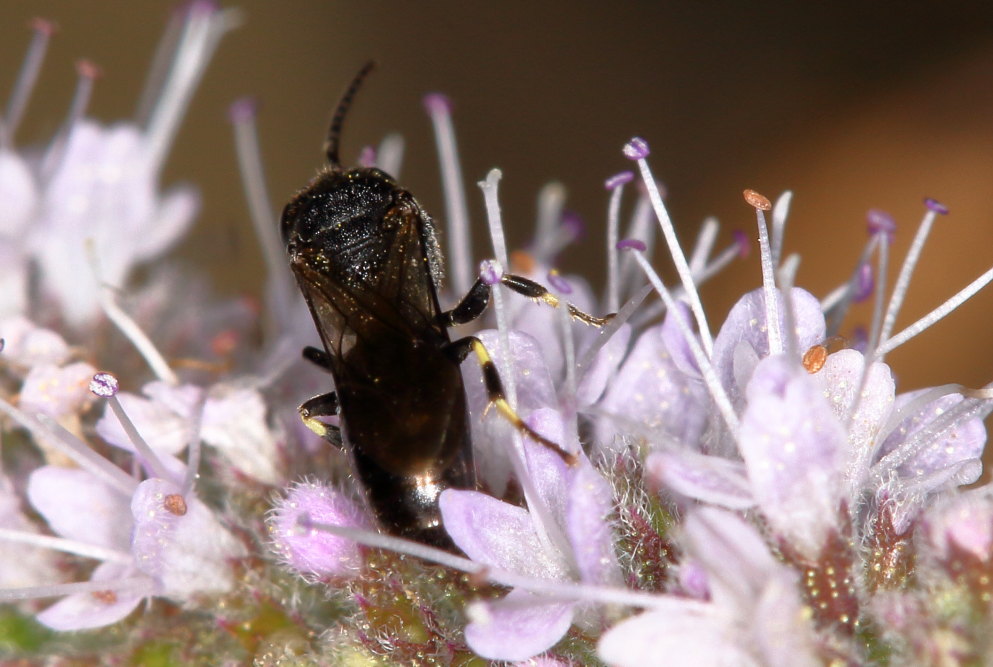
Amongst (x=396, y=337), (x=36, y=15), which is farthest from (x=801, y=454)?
(x=36, y=15)

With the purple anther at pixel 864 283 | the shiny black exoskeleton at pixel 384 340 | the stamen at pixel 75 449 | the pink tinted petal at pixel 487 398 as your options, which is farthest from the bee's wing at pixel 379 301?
the purple anther at pixel 864 283

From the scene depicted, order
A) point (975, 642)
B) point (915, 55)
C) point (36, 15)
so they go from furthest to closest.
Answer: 1. point (36, 15)
2. point (915, 55)
3. point (975, 642)

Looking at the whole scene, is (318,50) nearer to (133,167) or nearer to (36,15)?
(36,15)

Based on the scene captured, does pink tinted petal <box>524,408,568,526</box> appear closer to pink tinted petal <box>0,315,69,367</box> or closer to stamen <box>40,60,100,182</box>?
pink tinted petal <box>0,315,69,367</box>

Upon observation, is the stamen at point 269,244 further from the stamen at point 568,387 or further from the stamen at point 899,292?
the stamen at point 899,292

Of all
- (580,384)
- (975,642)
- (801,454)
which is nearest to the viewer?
(975,642)

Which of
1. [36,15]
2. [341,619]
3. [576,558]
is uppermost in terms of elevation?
[36,15]

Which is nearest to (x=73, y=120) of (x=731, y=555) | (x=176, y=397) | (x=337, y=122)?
(x=337, y=122)

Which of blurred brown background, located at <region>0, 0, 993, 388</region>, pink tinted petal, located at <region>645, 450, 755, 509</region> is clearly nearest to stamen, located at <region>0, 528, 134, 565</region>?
pink tinted petal, located at <region>645, 450, 755, 509</region>
